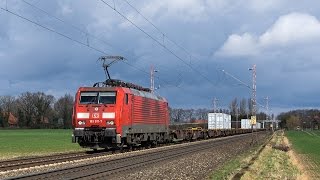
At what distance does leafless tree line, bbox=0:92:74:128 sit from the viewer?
6388 inches

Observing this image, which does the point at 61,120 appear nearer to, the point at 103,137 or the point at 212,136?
the point at 212,136

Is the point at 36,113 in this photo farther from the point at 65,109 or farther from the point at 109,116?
the point at 109,116

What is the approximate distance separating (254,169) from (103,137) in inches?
457

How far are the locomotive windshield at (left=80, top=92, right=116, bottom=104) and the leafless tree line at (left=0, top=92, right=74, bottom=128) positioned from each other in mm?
134127

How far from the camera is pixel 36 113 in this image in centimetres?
16312

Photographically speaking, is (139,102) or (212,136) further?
(212,136)

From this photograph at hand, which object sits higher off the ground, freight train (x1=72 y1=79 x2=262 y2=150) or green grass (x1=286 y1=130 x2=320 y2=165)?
freight train (x1=72 y1=79 x2=262 y2=150)

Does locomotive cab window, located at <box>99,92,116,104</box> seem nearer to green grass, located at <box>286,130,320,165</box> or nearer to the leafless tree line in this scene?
green grass, located at <box>286,130,320,165</box>

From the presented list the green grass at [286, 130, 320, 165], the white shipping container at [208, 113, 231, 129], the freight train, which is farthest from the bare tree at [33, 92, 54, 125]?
the freight train

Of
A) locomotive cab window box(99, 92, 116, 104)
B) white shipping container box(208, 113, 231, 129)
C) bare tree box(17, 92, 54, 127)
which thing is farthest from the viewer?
bare tree box(17, 92, 54, 127)

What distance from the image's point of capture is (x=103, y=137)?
30.8 meters

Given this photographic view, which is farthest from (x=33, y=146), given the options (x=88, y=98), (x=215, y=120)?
(x=215, y=120)

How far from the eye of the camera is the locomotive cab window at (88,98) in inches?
1256

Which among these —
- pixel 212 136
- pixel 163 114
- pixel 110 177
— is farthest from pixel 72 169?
pixel 212 136
